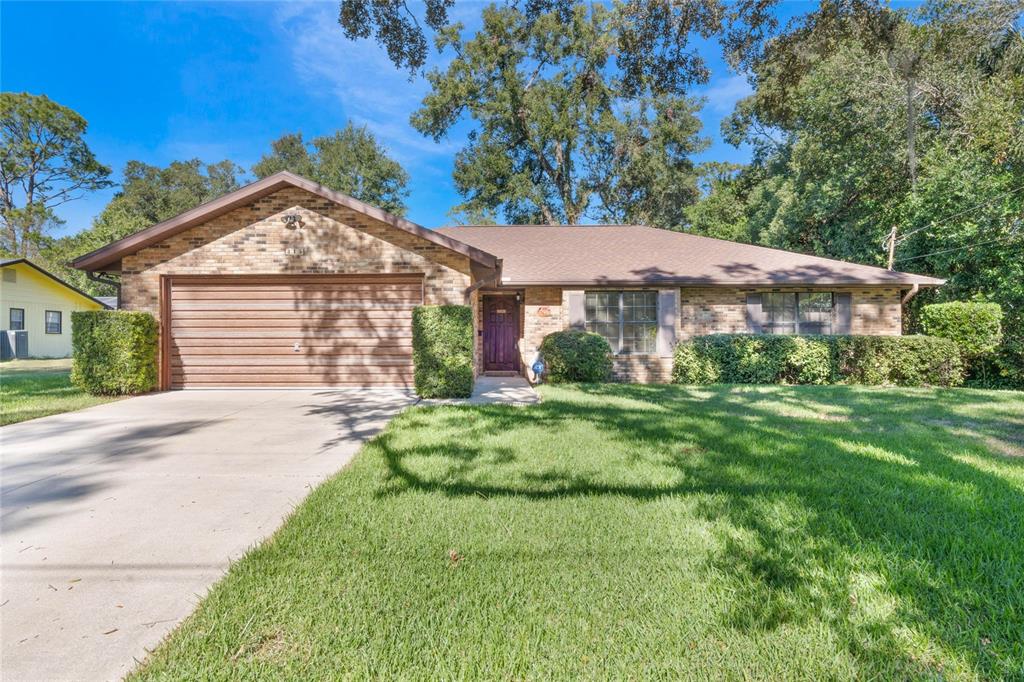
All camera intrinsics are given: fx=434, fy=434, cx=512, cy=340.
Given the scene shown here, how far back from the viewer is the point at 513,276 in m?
11.1

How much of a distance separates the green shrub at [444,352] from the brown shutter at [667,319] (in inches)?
215

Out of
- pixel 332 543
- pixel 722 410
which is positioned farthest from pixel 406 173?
pixel 332 543

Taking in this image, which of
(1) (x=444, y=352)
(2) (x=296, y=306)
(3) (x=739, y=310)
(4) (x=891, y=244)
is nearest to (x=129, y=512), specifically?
(1) (x=444, y=352)

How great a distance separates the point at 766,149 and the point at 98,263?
2786 centimetres

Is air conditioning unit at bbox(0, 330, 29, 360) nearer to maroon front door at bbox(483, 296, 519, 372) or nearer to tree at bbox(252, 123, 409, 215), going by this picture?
tree at bbox(252, 123, 409, 215)

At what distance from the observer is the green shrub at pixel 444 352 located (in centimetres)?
782

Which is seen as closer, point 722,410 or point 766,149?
point 722,410

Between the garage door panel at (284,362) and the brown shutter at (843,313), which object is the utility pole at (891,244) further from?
the garage door panel at (284,362)

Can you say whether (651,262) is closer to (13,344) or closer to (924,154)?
(924,154)

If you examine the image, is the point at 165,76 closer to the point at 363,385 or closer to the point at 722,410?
the point at 363,385

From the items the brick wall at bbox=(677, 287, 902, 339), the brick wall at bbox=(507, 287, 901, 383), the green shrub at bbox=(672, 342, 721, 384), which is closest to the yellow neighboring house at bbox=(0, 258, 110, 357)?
the brick wall at bbox=(507, 287, 901, 383)

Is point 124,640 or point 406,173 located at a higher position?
point 406,173

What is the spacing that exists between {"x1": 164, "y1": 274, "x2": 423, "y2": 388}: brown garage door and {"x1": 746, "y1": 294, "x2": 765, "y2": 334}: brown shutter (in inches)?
323

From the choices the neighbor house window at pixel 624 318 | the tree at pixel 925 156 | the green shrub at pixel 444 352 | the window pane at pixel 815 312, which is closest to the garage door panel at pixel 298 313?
the green shrub at pixel 444 352
